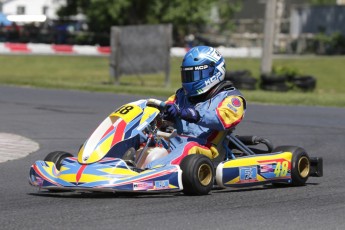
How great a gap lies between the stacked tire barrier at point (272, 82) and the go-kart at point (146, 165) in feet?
43.4

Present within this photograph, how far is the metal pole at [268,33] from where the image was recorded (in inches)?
878

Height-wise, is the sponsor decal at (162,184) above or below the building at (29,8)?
above

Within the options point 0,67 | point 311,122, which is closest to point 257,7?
point 0,67

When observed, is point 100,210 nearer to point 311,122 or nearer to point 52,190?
point 52,190

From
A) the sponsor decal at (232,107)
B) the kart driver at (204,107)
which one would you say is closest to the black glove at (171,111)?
the kart driver at (204,107)

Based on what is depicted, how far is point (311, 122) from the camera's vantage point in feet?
44.4

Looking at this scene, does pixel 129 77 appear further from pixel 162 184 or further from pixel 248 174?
pixel 162 184

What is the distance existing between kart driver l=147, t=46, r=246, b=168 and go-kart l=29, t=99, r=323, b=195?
0.11 m

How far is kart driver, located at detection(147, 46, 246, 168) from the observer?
7.09 metres

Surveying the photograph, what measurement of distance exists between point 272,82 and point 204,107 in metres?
14.0

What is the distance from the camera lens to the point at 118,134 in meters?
6.79

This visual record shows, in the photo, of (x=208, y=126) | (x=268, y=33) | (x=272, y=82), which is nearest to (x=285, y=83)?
(x=272, y=82)

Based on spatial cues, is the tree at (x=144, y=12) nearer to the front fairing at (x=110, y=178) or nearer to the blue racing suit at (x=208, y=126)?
the blue racing suit at (x=208, y=126)

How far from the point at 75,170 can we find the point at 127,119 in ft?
2.03
